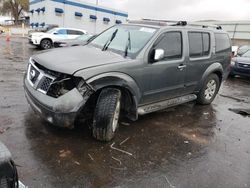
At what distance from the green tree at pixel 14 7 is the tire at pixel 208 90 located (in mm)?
59528

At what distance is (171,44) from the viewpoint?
5191 millimetres

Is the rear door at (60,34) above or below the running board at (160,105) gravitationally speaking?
above

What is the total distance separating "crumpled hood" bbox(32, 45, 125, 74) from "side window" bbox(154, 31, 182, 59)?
0.97 meters

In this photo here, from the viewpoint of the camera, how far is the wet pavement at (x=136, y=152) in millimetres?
3342

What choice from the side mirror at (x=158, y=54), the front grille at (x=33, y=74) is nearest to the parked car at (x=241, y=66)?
the side mirror at (x=158, y=54)

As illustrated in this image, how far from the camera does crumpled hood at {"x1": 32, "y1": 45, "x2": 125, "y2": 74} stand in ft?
12.6

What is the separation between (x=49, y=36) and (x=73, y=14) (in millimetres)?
23399

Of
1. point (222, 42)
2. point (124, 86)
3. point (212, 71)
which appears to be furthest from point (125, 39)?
point (222, 42)

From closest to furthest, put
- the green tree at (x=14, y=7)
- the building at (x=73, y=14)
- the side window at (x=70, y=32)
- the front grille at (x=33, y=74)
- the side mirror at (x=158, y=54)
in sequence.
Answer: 1. the front grille at (x=33, y=74)
2. the side mirror at (x=158, y=54)
3. the side window at (x=70, y=32)
4. the building at (x=73, y=14)
5. the green tree at (x=14, y=7)

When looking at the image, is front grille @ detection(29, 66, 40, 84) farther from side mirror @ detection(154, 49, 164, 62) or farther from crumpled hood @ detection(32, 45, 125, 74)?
side mirror @ detection(154, 49, 164, 62)

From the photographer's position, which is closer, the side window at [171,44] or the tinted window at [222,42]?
the side window at [171,44]

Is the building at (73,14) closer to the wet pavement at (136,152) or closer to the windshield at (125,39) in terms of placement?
the wet pavement at (136,152)

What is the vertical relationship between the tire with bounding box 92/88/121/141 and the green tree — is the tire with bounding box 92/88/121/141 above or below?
below

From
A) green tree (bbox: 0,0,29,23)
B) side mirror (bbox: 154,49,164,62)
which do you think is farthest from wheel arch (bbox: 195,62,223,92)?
green tree (bbox: 0,0,29,23)
